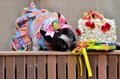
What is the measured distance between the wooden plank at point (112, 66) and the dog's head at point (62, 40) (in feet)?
1.01

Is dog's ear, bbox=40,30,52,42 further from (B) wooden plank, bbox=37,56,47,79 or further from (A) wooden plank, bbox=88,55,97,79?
(A) wooden plank, bbox=88,55,97,79

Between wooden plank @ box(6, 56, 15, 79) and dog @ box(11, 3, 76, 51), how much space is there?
0.24 m

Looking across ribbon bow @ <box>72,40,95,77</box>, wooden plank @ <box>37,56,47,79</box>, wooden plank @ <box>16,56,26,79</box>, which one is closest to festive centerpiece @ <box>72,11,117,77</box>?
ribbon bow @ <box>72,40,95,77</box>

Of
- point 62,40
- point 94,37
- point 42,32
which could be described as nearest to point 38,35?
point 42,32

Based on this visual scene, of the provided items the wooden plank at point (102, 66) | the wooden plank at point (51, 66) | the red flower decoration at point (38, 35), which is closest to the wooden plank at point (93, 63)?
the wooden plank at point (102, 66)

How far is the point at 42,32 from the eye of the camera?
93.4 inches

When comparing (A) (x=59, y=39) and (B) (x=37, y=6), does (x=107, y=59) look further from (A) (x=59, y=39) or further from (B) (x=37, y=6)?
(B) (x=37, y=6)

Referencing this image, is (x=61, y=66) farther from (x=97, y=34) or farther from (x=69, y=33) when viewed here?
(x=97, y=34)

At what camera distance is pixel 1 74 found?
2350 millimetres

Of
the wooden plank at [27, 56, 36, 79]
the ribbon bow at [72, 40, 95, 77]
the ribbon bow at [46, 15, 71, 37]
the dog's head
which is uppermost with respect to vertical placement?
the ribbon bow at [46, 15, 71, 37]

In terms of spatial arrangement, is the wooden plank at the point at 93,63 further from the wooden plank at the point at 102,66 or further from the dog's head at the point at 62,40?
the dog's head at the point at 62,40

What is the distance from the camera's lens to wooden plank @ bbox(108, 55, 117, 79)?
2352mm

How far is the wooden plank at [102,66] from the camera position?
7.73 feet

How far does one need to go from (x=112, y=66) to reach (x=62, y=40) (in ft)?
1.44
